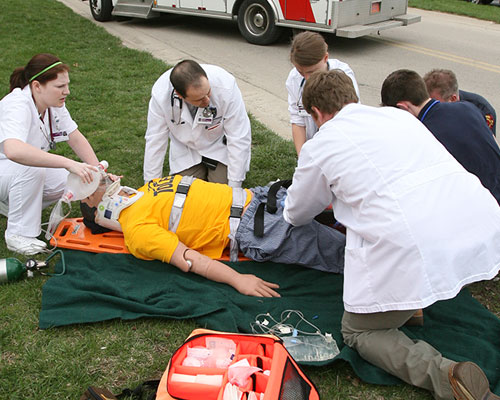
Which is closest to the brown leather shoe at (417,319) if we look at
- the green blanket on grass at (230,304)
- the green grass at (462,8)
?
the green blanket on grass at (230,304)

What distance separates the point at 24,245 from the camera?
3752 millimetres

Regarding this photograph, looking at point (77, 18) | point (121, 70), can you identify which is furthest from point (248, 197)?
point (77, 18)

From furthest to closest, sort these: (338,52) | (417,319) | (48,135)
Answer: (338,52) < (48,135) < (417,319)

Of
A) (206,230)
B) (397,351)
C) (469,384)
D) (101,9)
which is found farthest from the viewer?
(101,9)

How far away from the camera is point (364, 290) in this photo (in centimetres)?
254

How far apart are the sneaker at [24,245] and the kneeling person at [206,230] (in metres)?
0.50

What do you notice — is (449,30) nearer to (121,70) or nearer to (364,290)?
(121,70)

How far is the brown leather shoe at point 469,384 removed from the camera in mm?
2229

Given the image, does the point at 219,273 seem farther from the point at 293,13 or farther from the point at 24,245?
the point at 293,13

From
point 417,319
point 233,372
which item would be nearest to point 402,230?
point 417,319

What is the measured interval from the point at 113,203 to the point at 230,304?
3.82 ft

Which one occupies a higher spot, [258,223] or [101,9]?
[101,9]

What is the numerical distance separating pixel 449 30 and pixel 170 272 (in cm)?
1025

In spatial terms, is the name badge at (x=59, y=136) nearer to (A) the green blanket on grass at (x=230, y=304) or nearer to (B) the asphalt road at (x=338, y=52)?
(A) the green blanket on grass at (x=230, y=304)
